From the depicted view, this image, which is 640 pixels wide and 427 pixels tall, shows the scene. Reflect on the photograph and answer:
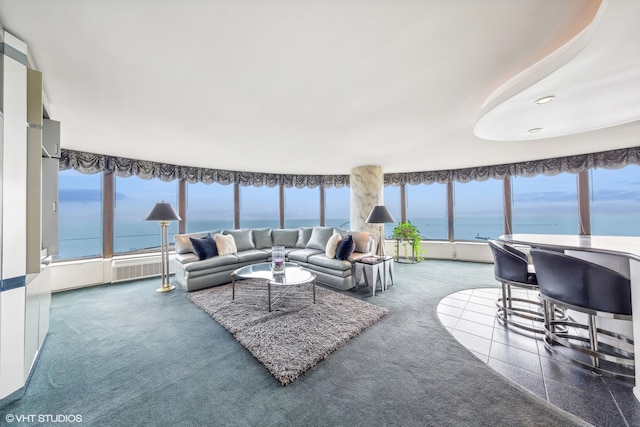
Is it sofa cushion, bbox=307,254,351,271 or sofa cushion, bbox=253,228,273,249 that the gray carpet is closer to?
sofa cushion, bbox=307,254,351,271

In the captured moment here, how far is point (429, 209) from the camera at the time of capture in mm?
6629

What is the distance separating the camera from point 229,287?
3.91m

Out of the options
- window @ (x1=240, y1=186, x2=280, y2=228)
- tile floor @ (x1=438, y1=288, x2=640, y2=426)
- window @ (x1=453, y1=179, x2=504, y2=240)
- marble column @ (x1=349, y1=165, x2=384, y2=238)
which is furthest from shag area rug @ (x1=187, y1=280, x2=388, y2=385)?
window @ (x1=453, y1=179, x2=504, y2=240)

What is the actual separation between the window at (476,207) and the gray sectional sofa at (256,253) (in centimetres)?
322

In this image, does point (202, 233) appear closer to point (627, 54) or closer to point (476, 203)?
point (627, 54)

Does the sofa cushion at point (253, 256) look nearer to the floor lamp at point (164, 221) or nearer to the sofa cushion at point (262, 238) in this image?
the sofa cushion at point (262, 238)

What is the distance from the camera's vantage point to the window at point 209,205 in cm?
546

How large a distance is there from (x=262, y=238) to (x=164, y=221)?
201 cm

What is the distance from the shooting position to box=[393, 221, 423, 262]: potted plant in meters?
5.98

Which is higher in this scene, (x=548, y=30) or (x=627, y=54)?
(x=548, y=30)

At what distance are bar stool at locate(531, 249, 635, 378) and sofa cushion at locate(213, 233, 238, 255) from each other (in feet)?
14.8

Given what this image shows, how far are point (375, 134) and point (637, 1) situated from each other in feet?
7.82

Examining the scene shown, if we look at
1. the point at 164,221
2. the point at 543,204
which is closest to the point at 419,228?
the point at 543,204

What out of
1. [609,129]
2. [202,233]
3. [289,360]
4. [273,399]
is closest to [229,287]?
[202,233]
